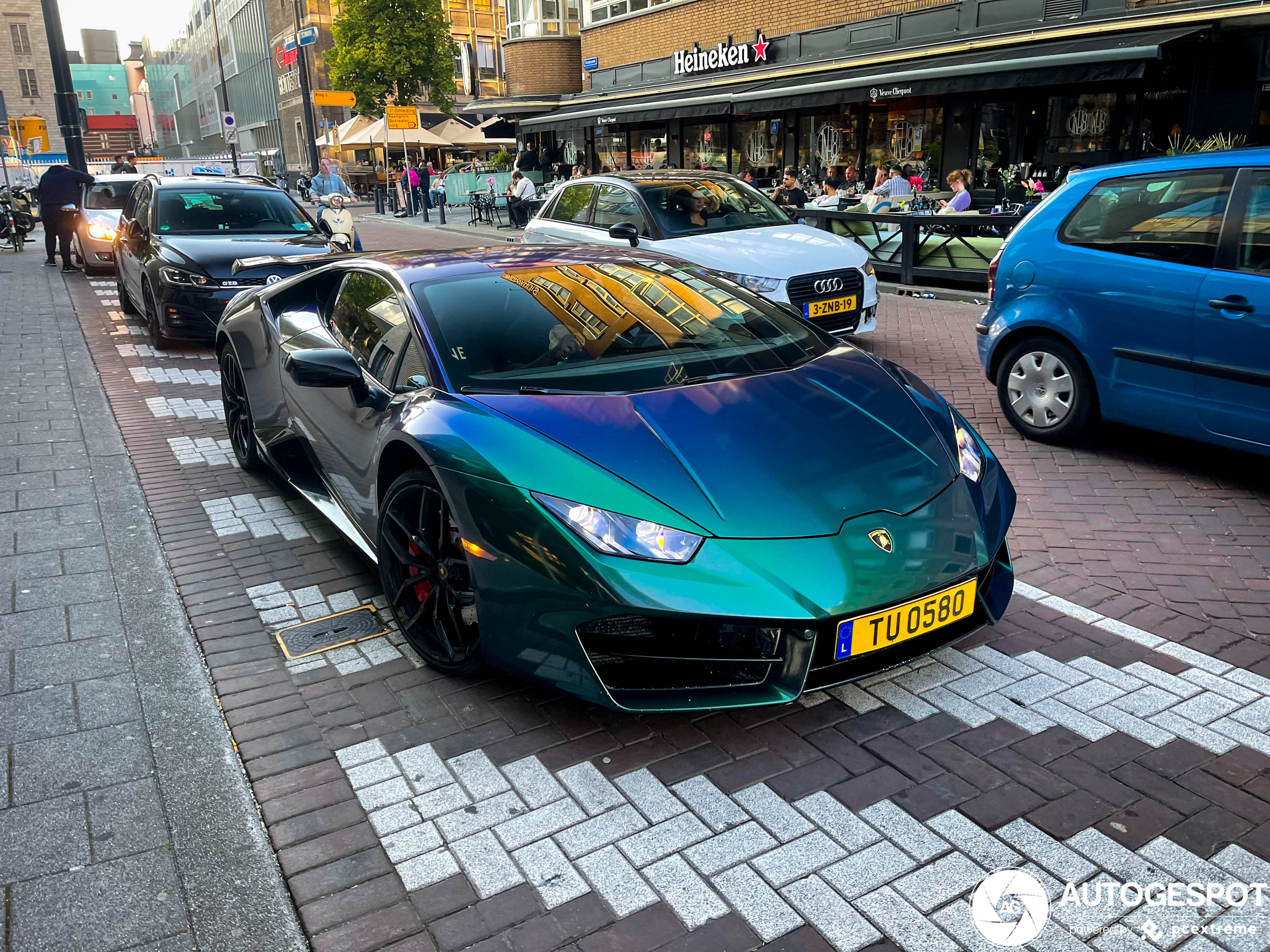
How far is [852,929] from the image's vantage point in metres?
2.30

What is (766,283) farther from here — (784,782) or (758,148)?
(758,148)

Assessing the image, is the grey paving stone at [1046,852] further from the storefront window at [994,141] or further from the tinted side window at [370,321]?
the storefront window at [994,141]

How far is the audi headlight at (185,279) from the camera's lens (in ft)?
31.1

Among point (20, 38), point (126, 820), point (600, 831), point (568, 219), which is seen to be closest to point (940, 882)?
point (600, 831)

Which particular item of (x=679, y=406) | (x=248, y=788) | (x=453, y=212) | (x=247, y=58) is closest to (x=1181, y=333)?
(x=679, y=406)

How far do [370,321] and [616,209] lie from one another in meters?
6.43

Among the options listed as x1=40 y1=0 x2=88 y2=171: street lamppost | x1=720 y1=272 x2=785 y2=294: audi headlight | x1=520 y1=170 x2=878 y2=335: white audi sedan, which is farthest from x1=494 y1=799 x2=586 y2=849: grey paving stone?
x1=40 y1=0 x2=88 y2=171: street lamppost

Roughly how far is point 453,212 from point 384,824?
33260 mm

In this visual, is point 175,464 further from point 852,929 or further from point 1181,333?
point 1181,333

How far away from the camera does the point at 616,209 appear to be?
33.7 feet

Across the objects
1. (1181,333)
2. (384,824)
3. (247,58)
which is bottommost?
(384,824)

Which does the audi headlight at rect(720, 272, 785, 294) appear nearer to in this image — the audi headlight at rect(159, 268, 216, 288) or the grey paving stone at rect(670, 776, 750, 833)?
the audi headlight at rect(159, 268, 216, 288)

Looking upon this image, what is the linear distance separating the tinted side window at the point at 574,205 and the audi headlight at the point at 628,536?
826 centimetres

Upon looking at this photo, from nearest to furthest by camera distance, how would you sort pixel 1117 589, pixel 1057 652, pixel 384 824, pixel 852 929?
pixel 852 929 → pixel 384 824 → pixel 1057 652 → pixel 1117 589
